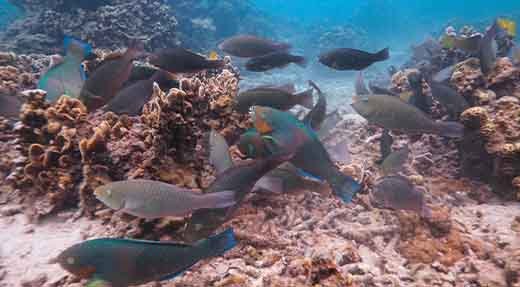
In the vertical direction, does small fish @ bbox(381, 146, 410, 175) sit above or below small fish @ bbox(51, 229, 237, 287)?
above

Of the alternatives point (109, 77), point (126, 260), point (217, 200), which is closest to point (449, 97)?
point (217, 200)

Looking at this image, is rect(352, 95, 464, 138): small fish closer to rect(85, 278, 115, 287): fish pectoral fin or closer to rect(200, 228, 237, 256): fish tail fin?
rect(200, 228, 237, 256): fish tail fin

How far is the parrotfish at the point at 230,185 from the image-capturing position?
6.72 feet

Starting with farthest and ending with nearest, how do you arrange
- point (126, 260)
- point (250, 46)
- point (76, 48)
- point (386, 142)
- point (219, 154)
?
point (250, 46) → point (386, 142) → point (76, 48) → point (219, 154) → point (126, 260)

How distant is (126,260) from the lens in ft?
5.43

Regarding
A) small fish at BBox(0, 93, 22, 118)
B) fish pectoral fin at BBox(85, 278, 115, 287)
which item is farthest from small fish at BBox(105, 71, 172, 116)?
fish pectoral fin at BBox(85, 278, 115, 287)

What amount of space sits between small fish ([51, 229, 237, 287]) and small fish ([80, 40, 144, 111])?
6.25ft

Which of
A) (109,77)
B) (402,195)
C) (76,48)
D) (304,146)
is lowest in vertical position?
(402,195)

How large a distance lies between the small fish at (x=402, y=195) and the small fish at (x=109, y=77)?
2778 mm

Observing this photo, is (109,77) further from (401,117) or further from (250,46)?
(401,117)

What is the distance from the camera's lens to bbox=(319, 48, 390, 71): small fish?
4.25 metres

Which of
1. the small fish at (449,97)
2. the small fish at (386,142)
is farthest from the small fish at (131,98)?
the small fish at (449,97)

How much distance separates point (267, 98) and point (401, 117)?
1.52m

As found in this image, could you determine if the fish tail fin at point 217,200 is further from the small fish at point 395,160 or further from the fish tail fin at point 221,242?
the small fish at point 395,160
